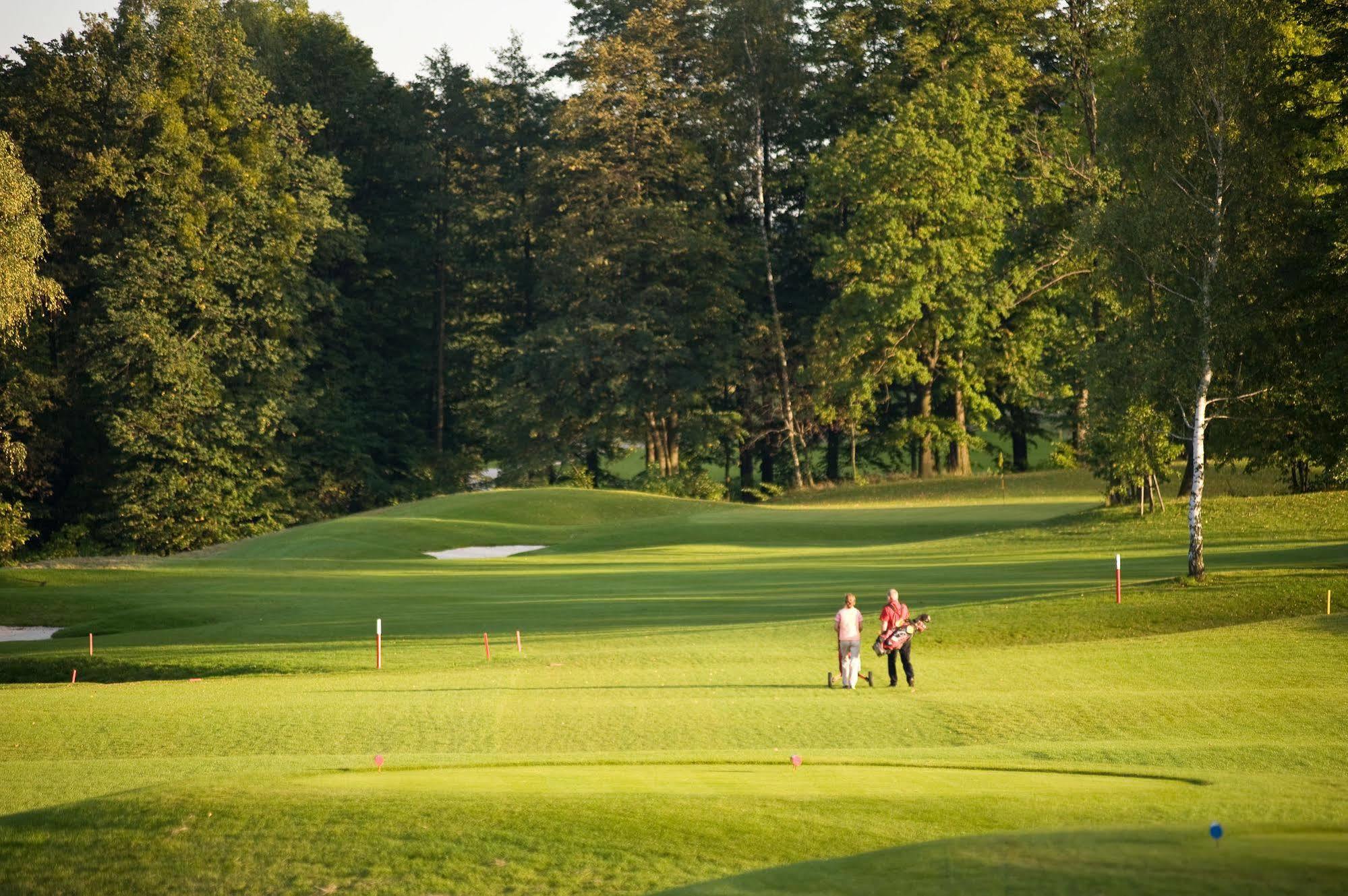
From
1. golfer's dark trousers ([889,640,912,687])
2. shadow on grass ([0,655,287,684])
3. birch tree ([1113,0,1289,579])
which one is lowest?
shadow on grass ([0,655,287,684])

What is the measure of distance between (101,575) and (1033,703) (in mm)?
25559

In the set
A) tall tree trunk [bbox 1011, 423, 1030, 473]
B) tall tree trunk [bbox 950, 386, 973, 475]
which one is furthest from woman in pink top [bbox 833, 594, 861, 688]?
tall tree trunk [bbox 1011, 423, 1030, 473]

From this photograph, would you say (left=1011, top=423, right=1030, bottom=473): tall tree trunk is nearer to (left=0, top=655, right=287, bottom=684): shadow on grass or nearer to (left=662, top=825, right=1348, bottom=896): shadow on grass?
(left=0, top=655, right=287, bottom=684): shadow on grass

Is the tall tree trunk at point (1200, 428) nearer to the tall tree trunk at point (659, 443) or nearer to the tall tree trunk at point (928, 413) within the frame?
the tall tree trunk at point (928, 413)

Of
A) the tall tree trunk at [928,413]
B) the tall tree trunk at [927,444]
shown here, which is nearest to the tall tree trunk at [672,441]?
the tall tree trunk at [928,413]

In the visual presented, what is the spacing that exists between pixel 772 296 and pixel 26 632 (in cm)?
4728

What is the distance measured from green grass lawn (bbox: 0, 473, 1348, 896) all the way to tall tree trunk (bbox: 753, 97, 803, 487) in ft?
90.6

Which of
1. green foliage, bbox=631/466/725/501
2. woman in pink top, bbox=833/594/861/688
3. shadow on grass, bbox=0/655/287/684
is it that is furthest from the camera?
green foliage, bbox=631/466/725/501

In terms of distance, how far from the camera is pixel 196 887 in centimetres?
870

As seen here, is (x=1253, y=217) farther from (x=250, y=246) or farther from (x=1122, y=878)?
(x=250, y=246)

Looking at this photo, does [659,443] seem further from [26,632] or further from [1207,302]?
[26,632]

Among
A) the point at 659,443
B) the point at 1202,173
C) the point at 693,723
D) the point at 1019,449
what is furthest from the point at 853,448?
the point at 693,723

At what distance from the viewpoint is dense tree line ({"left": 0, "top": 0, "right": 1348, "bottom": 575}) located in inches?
2287

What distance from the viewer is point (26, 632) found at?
2834cm
